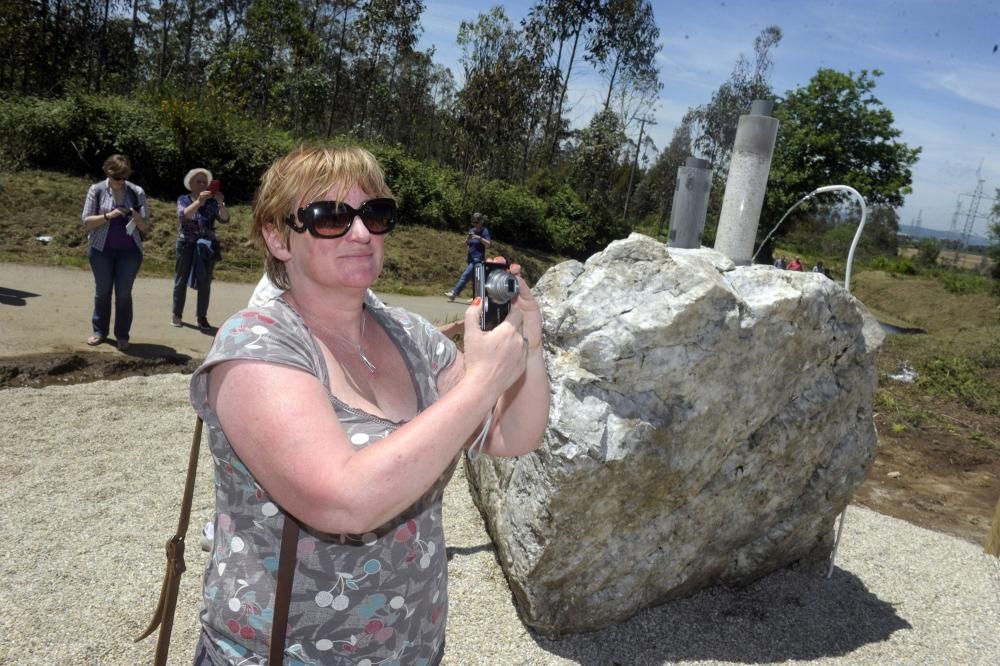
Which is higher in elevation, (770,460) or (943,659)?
(770,460)

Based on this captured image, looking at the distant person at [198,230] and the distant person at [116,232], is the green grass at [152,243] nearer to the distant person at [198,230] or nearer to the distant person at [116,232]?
the distant person at [198,230]

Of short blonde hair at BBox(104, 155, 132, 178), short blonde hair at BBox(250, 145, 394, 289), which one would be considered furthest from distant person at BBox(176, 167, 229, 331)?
short blonde hair at BBox(250, 145, 394, 289)

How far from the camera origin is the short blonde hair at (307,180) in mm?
1526

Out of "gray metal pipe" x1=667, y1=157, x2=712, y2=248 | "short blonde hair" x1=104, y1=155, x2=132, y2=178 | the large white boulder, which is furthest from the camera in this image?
"short blonde hair" x1=104, y1=155, x2=132, y2=178

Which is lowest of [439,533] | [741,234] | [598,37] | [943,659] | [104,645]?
[104,645]

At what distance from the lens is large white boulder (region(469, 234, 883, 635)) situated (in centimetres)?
306

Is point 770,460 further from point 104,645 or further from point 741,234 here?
point 104,645

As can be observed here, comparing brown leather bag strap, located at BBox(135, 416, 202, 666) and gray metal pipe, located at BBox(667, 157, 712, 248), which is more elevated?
gray metal pipe, located at BBox(667, 157, 712, 248)

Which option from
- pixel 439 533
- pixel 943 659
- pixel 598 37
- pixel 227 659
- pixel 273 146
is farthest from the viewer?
pixel 598 37

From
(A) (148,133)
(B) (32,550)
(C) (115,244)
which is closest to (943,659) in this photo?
(B) (32,550)

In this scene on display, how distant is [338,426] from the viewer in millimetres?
1231

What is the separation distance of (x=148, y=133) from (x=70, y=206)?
12.0 ft

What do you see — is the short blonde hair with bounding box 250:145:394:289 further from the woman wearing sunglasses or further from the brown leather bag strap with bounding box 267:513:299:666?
the brown leather bag strap with bounding box 267:513:299:666

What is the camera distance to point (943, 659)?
354cm
